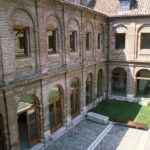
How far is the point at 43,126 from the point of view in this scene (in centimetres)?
1180

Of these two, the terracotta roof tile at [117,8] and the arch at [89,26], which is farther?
the terracotta roof tile at [117,8]

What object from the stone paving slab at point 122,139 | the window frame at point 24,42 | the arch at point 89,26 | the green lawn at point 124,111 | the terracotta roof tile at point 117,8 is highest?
the terracotta roof tile at point 117,8

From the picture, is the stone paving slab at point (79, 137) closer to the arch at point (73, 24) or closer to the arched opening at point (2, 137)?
the arched opening at point (2, 137)

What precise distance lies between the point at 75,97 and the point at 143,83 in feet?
27.2

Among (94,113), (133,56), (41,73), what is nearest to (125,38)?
(133,56)

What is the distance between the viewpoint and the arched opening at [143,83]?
1942 centimetres

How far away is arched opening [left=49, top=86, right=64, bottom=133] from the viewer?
12664 millimetres

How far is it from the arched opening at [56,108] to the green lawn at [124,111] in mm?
4689

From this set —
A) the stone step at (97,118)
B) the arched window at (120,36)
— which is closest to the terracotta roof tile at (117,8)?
the arched window at (120,36)

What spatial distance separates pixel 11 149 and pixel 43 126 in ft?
8.28

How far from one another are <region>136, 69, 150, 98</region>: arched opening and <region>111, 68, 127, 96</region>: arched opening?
4.27ft

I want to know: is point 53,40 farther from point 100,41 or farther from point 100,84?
point 100,84

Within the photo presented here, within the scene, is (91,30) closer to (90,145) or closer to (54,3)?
(54,3)

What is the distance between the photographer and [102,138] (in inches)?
519
